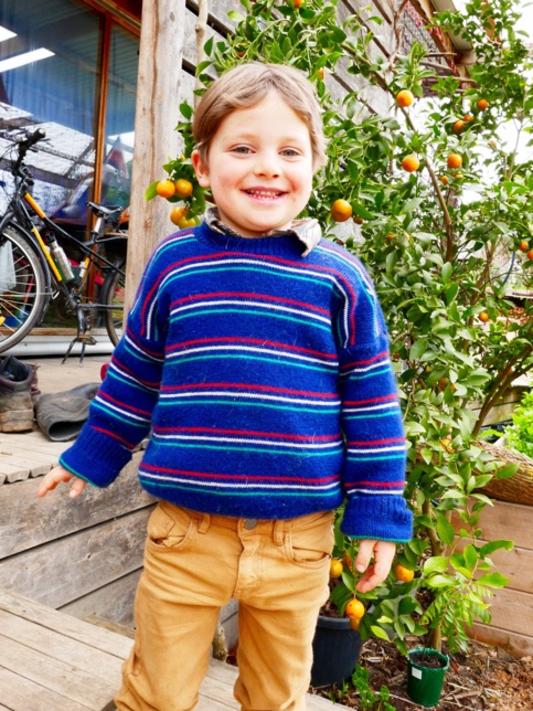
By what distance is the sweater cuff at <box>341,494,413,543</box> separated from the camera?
1.08 metres

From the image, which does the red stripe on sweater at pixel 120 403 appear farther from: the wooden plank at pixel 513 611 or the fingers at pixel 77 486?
the wooden plank at pixel 513 611

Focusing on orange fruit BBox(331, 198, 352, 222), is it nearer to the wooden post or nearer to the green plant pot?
the wooden post

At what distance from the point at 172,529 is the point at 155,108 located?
4.94ft

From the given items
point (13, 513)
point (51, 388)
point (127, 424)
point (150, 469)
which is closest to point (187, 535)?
point (150, 469)

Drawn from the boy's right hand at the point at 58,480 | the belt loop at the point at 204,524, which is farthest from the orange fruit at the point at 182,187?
the belt loop at the point at 204,524

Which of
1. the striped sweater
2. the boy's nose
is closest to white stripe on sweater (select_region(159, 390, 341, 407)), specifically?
the striped sweater

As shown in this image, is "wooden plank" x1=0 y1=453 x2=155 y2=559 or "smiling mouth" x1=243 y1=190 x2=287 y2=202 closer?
"smiling mouth" x1=243 y1=190 x2=287 y2=202

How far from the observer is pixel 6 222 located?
3115 millimetres

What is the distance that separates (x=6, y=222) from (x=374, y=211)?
2001 millimetres

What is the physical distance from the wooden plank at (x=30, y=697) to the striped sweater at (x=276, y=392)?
0.57 metres

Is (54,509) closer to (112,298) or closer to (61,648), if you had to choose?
(61,648)

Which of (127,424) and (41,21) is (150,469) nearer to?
(127,424)

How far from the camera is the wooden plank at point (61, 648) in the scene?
4.83ft

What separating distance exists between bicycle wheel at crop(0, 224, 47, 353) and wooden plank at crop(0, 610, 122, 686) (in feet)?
5.54
